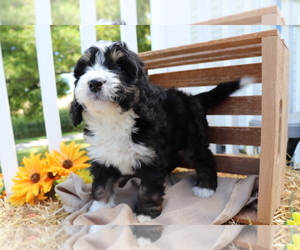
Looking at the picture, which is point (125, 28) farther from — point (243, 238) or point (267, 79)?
point (243, 238)

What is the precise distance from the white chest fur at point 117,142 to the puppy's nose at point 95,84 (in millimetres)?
261

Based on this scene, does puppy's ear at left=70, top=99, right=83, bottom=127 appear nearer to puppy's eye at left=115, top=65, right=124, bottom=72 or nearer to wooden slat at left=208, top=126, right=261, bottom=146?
puppy's eye at left=115, top=65, right=124, bottom=72

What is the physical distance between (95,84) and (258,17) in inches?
66.5

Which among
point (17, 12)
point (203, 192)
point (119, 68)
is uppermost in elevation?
point (17, 12)

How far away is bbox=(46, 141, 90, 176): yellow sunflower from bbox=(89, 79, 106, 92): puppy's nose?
1131mm

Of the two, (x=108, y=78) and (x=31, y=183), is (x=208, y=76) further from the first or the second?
(x=31, y=183)

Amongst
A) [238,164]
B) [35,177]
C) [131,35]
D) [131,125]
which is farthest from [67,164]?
[238,164]

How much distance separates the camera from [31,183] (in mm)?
2246

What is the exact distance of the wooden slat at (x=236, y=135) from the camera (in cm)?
229

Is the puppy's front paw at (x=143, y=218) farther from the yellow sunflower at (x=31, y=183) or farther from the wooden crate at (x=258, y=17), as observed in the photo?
the wooden crate at (x=258, y=17)

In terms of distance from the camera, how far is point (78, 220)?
1.71 meters

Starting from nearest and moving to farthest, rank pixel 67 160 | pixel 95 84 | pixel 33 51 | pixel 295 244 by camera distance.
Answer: pixel 295 244, pixel 95 84, pixel 67 160, pixel 33 51

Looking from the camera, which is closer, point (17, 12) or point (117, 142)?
point (117, 142)

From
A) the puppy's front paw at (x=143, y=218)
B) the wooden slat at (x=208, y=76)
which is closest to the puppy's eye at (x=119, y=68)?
the puppy's front paw at (x=143, y=218)
